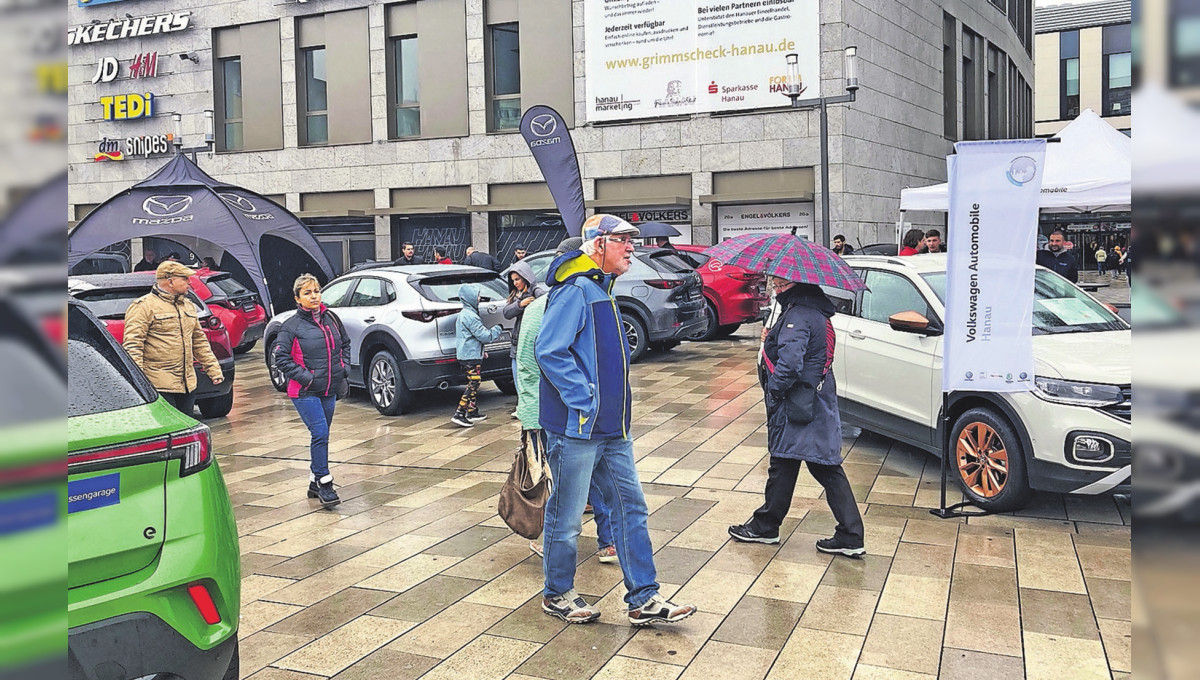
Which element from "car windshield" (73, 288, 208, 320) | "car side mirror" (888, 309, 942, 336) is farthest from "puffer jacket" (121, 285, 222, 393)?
"car side mirror" (888, 309, 942, 336)

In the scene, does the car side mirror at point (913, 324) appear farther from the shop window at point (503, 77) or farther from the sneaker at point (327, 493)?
the shop window at point (503, 77)

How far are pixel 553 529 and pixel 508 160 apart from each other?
2229cm

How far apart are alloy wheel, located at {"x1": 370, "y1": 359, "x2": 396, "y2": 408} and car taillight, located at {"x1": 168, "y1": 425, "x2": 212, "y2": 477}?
7.83 m

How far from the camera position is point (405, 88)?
27.9 meters

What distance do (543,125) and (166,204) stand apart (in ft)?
19.5

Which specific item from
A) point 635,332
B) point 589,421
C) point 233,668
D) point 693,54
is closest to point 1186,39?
point 233,668

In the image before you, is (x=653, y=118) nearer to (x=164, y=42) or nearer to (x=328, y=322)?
(x=164, y=42)

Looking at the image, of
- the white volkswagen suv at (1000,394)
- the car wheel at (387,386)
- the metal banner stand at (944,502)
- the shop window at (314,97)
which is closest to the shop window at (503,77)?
the shop window at (314,97)

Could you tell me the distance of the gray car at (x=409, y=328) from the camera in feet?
36.1

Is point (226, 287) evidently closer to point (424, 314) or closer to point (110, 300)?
point (110, 300)

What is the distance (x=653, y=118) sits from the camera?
81.3 ft

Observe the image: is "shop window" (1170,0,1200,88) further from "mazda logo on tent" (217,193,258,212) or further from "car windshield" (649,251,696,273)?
"mazda logo on tent" (217,193,258,212)

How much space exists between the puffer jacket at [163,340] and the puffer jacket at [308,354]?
942mm

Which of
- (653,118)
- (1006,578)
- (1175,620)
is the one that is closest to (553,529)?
(1006,578)
